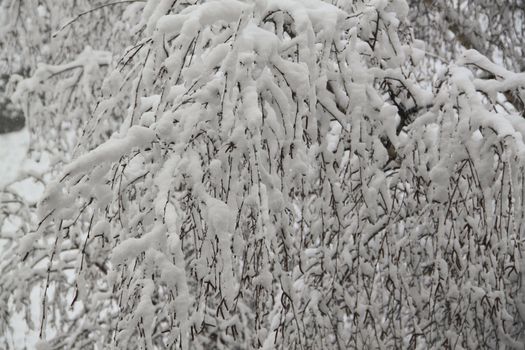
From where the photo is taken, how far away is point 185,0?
1.75 metres

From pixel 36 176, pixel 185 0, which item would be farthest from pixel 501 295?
pixel 36 176

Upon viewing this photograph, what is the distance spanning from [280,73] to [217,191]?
0.29 meters

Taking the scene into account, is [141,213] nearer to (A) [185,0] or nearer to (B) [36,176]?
(A) [185,0]

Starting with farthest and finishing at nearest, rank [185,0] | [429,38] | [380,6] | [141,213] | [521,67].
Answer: [429,38] < [521,67] < [185,0] < [380,6] < [141,213]

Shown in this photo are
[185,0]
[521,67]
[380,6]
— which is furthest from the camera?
[521,67]

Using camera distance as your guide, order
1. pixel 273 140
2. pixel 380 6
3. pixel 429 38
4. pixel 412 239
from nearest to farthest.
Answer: pixel 273 140
pixel 380 6
pixel 412 239
pixel 429 38

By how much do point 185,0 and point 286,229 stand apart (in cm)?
80

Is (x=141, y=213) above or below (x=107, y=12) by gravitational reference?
above

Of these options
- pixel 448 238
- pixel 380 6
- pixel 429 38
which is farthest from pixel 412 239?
pixel 429 38

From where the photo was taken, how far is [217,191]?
4.19 ft

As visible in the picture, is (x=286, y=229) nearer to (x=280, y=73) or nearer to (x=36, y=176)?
(x=280, y=73)

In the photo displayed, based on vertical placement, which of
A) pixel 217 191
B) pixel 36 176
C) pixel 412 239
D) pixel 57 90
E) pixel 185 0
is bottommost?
pixel 36 176

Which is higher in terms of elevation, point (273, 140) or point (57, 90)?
point (273, 140)

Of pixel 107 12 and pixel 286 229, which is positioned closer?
pixel 286 229
